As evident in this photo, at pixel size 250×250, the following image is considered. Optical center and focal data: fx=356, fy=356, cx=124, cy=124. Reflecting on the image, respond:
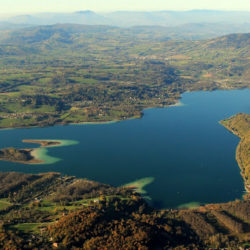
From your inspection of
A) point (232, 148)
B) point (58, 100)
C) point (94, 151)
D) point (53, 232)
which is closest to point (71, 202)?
point (53, 232)

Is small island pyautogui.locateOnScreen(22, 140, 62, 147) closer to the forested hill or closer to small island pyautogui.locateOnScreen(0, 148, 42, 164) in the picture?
small island pyautogui.locateOnScreen(0, 148, 42, 164)

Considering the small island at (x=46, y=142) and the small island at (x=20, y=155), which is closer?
the small island at (x=20, y=155)

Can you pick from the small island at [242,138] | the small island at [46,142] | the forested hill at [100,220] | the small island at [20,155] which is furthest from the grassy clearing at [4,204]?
the small island at [242,138]

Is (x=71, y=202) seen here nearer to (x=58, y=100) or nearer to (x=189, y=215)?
(x=189, y=215)

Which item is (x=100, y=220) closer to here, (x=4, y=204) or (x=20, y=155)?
(x=4, y=204)

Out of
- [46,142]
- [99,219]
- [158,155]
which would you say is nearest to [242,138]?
[158,155]

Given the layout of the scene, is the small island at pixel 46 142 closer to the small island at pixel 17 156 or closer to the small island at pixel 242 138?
the small island at pixel 17 156
